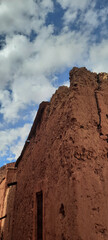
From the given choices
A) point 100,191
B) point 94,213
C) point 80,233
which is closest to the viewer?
point 80,233

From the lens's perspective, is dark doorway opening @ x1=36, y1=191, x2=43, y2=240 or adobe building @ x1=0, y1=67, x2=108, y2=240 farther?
dark doorway opening @ x1=36, y1=191, x2=43, y2=240

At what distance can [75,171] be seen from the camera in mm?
2967

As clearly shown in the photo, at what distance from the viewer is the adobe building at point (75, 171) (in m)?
2.68

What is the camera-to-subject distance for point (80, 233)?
2.48 metres

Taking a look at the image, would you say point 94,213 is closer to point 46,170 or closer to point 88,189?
point 88,189

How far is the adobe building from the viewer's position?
8.80ft

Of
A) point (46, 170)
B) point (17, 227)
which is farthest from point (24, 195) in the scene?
point (46, 170)

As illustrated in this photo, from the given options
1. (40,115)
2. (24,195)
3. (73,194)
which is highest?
(40,115)

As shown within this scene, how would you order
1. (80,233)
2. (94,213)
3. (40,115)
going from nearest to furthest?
(80,233), (94,213), (40,115)

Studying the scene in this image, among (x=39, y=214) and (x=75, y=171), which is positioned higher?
(x=75, y=171)

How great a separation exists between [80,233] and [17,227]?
13.7ft

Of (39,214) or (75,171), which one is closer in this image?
(75,171)

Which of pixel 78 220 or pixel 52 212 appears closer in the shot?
pixel 78 220

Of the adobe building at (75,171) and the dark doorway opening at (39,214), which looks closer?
the adobe building at (75,171)
